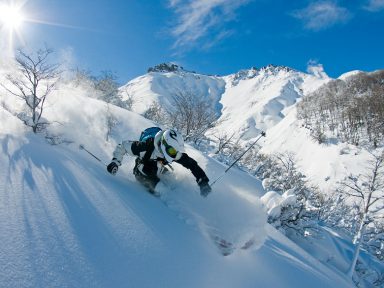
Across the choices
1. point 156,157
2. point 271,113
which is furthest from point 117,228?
point 271,113

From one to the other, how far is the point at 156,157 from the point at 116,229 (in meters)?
2.26

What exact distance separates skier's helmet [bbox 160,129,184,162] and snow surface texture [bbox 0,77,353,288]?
0.58 m

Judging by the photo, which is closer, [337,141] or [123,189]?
[123,189]

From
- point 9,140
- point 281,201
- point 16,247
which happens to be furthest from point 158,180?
point 281,201

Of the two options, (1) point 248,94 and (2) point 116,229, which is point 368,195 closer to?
(2) point 116,229

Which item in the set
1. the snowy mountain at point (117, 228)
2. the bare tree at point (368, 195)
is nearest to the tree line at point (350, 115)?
the bare tree at point (368, 195)

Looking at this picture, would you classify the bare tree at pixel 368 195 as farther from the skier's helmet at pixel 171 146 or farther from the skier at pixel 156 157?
the skier's helmet at pixel 171 146

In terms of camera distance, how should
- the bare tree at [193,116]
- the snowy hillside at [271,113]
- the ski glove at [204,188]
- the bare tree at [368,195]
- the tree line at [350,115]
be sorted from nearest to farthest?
the ski glove at [204,188], the bare tree at [368,195], the bare tree at [193,116], the snowy hillside at [271,113], the tree line at [350,115]

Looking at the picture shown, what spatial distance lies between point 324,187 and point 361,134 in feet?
71.9

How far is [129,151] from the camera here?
571 cm

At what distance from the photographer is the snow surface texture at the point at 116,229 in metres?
2.42

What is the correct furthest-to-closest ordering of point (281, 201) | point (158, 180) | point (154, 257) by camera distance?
point (281, 201), point (158, 180), point (154, 257)

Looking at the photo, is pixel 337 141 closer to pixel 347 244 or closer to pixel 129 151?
pixel 347 244

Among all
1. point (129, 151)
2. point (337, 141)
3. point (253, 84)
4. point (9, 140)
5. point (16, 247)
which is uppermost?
point (253, 84)
